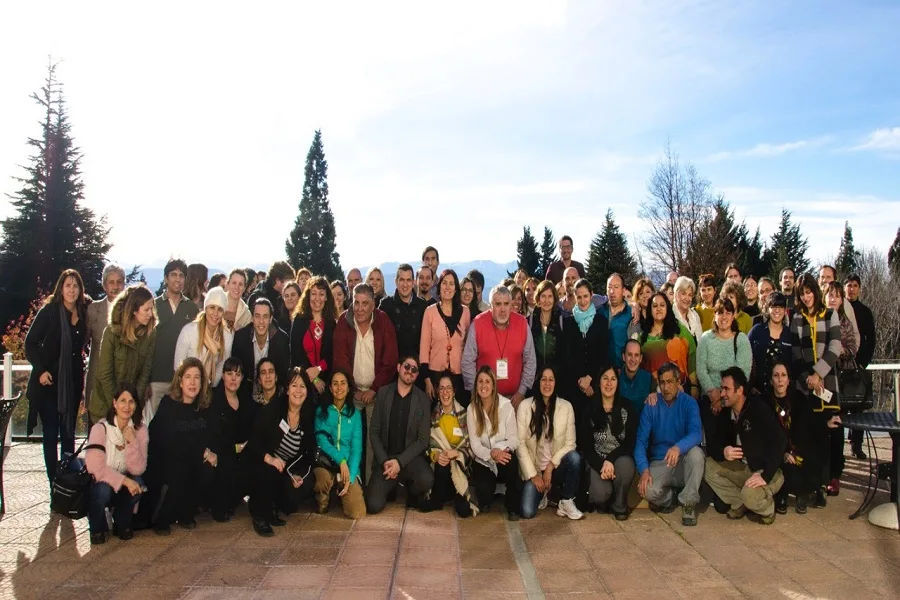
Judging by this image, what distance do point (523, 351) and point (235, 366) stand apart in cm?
250

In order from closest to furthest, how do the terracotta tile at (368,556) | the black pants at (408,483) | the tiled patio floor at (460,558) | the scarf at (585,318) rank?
1. the tiled patio floor at (460,558)
2. the terracotta tile at (368,556)
3. the black pants at (408,483)
4. the scarf at (585,318)

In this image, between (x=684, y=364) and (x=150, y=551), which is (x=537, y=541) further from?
(x=150, y=551)

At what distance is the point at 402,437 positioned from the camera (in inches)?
229

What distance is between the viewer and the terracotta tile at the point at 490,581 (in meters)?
4.02

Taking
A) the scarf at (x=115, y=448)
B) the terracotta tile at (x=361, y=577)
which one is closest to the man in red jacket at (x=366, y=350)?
the terracotta tile at (x=361, y=577)

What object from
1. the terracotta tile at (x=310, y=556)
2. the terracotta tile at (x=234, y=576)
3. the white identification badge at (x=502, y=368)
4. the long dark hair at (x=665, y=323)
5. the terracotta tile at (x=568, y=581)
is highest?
the long dark hair at (x=665, y=323)

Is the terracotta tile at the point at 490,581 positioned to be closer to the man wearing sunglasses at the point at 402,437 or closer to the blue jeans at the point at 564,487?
the blue jeans at the point at 564,487

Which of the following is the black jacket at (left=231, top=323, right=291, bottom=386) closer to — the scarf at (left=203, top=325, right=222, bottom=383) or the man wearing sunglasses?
the scarf at (left=203, top=325, right=222, bottom=383)

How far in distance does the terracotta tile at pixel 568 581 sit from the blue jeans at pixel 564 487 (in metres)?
1.13

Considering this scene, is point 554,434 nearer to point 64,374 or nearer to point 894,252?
point 64,374

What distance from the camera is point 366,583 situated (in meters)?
4.08

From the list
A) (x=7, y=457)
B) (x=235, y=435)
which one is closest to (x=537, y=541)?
(x=235, y=435)

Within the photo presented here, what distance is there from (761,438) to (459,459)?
2.49 m

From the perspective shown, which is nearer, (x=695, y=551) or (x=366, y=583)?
(x=366, y=583)
